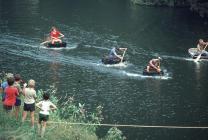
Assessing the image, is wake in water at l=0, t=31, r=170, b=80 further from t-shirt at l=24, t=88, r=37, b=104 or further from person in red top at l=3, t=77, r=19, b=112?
t-shirt at l=24, t=88, r=37, b=104

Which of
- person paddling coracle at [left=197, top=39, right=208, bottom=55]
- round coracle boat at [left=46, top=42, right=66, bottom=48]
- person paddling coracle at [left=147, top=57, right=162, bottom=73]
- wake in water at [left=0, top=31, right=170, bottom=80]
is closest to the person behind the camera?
person paddling coracle at [left=147, top=57, right=162, bottom=73]

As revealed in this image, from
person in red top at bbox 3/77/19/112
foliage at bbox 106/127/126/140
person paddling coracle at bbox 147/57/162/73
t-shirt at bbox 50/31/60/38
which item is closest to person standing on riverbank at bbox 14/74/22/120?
person in red top at bbox 3/77/19/112

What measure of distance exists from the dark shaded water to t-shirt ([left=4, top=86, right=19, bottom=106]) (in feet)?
29.8

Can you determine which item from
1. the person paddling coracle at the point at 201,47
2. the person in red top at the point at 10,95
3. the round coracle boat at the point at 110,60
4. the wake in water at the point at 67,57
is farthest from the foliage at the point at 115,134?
the person paddling coracle at the point at 201,47

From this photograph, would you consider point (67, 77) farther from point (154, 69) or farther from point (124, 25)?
point (124, 25)

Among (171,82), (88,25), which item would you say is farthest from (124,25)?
(171,82)

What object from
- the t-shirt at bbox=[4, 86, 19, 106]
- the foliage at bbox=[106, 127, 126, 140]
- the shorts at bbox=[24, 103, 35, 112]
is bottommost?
the foliage at bbox=[106, 127, 126, 140]

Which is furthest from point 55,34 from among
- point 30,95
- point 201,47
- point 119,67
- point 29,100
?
point 30,95

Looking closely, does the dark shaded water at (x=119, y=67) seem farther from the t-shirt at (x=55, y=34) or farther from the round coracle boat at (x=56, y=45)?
the t-shirt at (x=55, y=34)

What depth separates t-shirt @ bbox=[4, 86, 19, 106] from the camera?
17.8 m

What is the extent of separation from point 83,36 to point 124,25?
32.3 ft

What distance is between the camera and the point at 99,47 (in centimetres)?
4722

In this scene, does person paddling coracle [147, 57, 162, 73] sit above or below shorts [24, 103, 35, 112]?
below

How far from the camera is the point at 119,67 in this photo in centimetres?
4100
